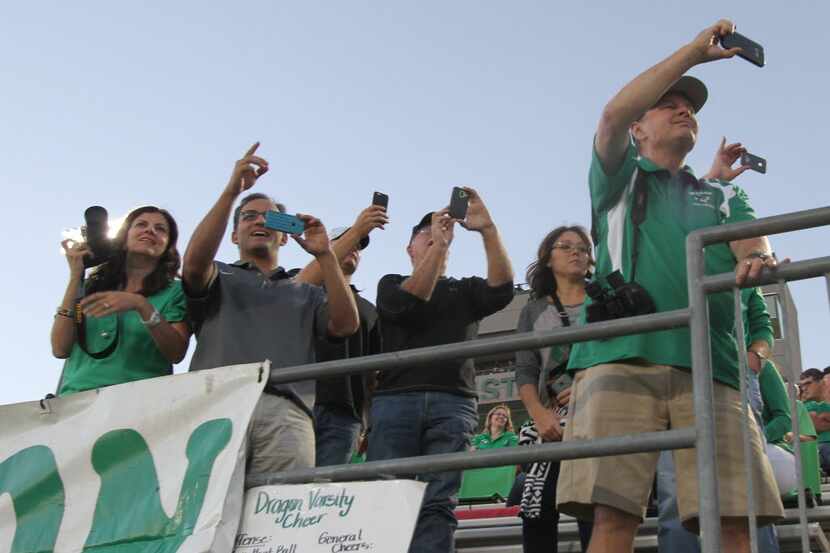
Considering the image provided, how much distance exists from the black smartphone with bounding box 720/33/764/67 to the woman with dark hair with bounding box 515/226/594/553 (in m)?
1.21

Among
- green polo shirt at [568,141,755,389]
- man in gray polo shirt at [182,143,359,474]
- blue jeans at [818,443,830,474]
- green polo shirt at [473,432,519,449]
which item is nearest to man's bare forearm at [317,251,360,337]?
man in gray polo shirt at [182,143,359,474]

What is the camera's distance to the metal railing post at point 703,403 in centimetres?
318

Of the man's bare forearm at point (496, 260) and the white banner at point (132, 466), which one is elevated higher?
the man's bare forearm at point (496, 260)

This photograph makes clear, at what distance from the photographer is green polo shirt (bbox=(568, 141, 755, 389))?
147 inches

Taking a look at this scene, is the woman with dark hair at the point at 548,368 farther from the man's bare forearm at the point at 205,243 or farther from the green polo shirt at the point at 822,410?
the green polo shirt at the point at 822,410

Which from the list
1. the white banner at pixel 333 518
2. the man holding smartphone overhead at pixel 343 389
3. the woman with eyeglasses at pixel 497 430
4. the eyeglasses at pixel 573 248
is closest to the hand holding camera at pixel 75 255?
the man holding smartphone overhead at pixel 343 389

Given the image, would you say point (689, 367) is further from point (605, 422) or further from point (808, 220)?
point (808, 220)

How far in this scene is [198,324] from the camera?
473 centimetres

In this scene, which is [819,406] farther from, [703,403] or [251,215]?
[703,403]

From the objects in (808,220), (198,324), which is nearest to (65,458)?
(198,324)

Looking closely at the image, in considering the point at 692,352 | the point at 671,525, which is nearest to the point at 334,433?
the point at 671,525

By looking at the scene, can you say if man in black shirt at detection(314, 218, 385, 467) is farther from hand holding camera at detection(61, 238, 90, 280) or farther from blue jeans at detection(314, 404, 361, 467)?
hand holding camera at detection(61, 238, 90, 280)

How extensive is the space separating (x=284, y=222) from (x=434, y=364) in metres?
0.93

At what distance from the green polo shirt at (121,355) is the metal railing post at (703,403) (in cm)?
240
